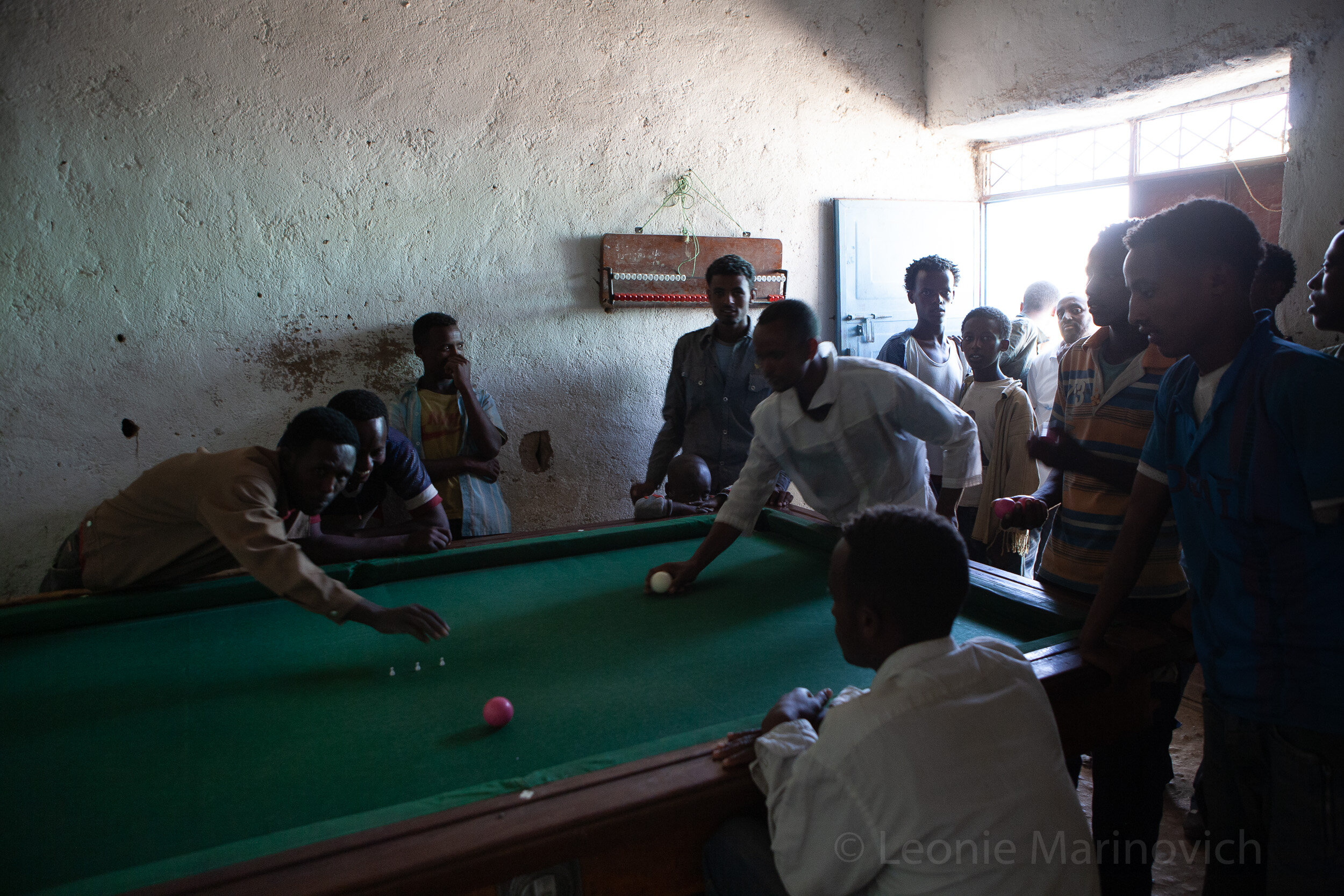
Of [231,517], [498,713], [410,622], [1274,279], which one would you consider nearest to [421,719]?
[498,713]

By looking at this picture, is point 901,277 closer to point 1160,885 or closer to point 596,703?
point 1160,885

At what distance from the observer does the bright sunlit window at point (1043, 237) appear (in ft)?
16.2

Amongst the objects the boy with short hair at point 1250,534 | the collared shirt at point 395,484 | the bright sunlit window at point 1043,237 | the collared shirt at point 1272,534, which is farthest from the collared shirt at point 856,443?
the bright sunlit window at point 1043,237

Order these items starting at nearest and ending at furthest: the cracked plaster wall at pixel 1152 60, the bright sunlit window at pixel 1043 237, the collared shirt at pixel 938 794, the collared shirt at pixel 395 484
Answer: the collared shirt at pixel 938 794, the collared shirt at pixel 395 484, the cracked plaster wall at pixel 1152 60, the bright sunlit window at pixel 1043 237

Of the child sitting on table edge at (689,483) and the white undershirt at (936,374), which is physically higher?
the white undershirt at (936,374)

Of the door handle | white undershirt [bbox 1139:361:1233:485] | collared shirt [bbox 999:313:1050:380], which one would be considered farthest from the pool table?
the door handle

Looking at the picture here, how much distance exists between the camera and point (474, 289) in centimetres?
417

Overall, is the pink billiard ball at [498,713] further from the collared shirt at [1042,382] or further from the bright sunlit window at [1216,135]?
the bright sunlit window at [1216,135]

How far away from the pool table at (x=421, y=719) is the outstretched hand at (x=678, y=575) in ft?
0.15

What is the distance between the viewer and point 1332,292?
5.51 ft

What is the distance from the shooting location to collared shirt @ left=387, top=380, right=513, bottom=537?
3.71 metres

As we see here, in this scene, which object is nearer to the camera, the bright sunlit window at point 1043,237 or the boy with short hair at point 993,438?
the boy with short hair at point 993,438

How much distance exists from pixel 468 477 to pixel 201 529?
1531 mm

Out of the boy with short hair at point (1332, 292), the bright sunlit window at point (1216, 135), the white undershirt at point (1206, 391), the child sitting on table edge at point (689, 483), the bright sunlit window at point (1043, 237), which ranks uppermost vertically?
the bright sunlit window at point (1216, 135)
